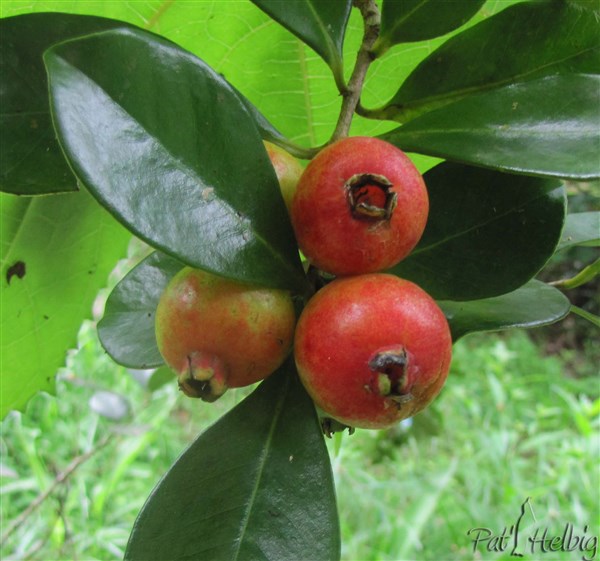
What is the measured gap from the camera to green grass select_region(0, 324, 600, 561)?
8.59 ft

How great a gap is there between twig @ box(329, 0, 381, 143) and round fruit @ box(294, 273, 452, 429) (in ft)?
0.70

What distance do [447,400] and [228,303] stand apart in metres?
3.67

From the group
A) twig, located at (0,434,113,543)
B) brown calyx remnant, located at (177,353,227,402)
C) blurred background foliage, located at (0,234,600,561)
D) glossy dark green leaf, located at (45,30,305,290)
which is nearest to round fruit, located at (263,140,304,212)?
glossy dark green leaf, located at (45,30,305,290)

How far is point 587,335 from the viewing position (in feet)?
17.8

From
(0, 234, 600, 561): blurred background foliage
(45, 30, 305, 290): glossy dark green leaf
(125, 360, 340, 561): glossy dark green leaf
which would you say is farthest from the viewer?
(0, 234, 600, 561): blurred background foliage

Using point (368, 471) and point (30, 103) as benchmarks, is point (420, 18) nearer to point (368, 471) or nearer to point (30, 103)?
point (30, 103)

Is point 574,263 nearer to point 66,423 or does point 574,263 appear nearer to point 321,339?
point 66,423

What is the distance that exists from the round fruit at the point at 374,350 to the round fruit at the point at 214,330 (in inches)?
1.6

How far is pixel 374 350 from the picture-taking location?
0.49m

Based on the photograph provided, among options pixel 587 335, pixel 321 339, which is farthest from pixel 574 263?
pixel 321 339

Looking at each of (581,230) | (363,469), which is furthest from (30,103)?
(363,469)

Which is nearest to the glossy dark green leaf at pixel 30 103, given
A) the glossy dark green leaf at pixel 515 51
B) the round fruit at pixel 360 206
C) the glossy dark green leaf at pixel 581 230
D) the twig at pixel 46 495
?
the round fruit at pixel 360 206

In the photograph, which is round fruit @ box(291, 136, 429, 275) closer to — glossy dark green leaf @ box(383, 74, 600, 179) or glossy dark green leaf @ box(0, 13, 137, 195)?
glossy dark green leaf @ box(383, 74, 600, 179)

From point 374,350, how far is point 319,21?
0.36 metres
